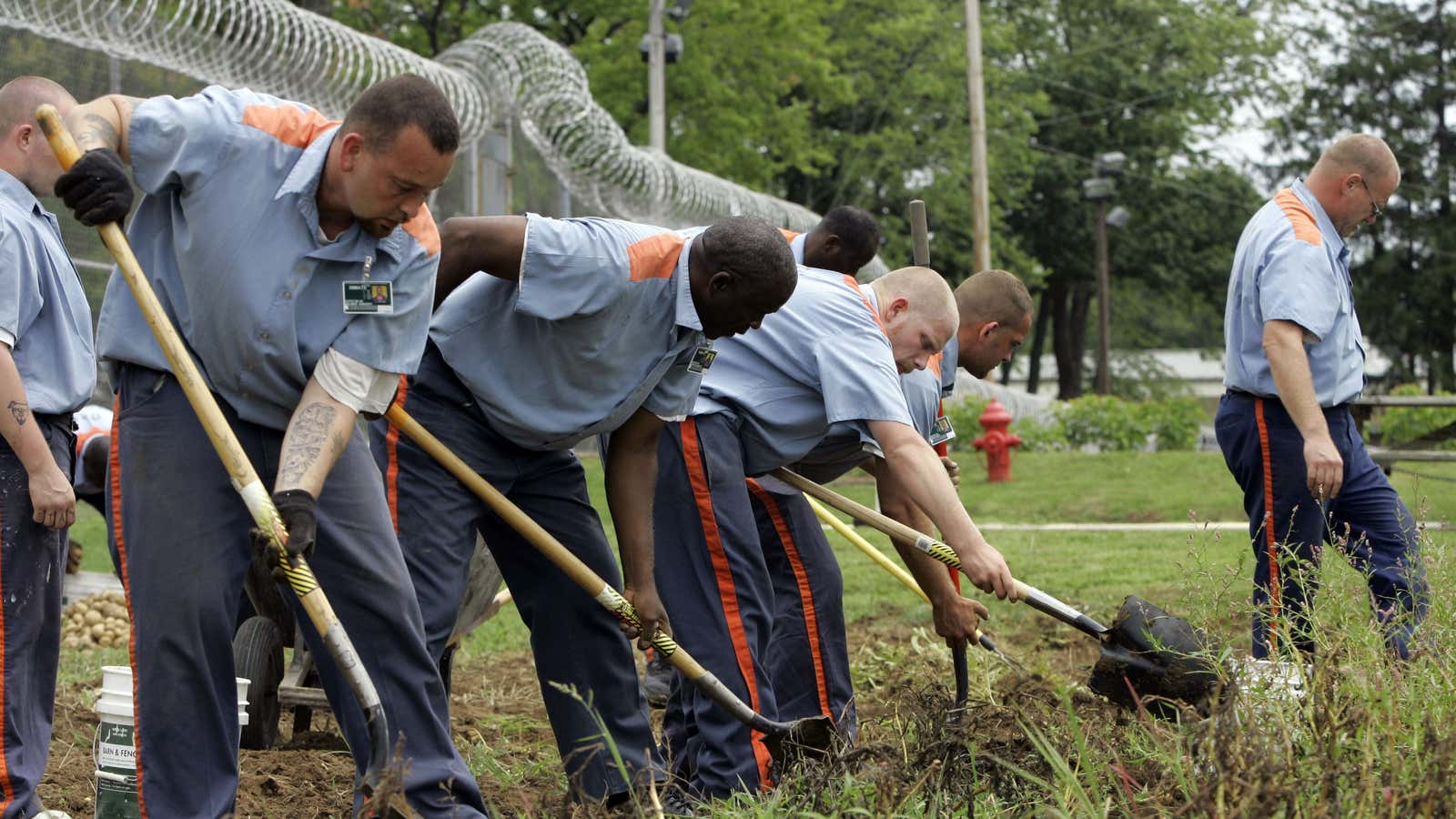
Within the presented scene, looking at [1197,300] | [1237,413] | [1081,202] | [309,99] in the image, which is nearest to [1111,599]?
[1237,413]

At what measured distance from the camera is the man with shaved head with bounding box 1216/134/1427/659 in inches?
204

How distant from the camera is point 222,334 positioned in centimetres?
328

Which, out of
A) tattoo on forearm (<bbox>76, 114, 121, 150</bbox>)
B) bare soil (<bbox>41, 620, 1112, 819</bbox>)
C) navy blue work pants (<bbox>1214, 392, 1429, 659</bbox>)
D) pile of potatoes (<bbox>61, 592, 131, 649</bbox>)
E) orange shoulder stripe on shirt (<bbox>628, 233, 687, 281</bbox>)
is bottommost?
pile of potatoes (<bbox>61, 592, 131, 649</bbox>)

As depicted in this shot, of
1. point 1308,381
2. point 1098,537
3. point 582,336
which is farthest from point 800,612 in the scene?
point 1098,537

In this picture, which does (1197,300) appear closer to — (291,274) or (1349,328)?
(1349,328)

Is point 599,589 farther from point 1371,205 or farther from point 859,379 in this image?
point 1371,205

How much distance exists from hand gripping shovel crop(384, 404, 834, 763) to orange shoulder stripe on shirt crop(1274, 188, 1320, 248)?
246cm

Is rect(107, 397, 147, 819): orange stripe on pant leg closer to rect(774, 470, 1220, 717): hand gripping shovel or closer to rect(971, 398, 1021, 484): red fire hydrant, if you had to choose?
rect(774, 470, 1220, 717): hand gripping shovel

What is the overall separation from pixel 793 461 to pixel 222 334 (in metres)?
2.01

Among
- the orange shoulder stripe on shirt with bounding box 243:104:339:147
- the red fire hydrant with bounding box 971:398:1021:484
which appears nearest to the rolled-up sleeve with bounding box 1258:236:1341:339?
the orange shoulder stripe on shirt with bounding box 243:104:339:147

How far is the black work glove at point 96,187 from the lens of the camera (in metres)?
3.10

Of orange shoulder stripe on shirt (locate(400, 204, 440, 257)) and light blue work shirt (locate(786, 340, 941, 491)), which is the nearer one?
orange shoulder stripe on shirt (locate(400, 204, 440, 257))

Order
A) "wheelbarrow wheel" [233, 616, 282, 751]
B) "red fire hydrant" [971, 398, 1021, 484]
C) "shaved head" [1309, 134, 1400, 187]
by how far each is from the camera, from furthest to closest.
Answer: "red fire hydrant" [971, 398, 1021, 484]
"shaved head" [1309, 134, 1400, 187]
"wheelbarrow wheel" [233, 616, 282, 751]

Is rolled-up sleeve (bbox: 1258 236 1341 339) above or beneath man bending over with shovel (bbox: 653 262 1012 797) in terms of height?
above
